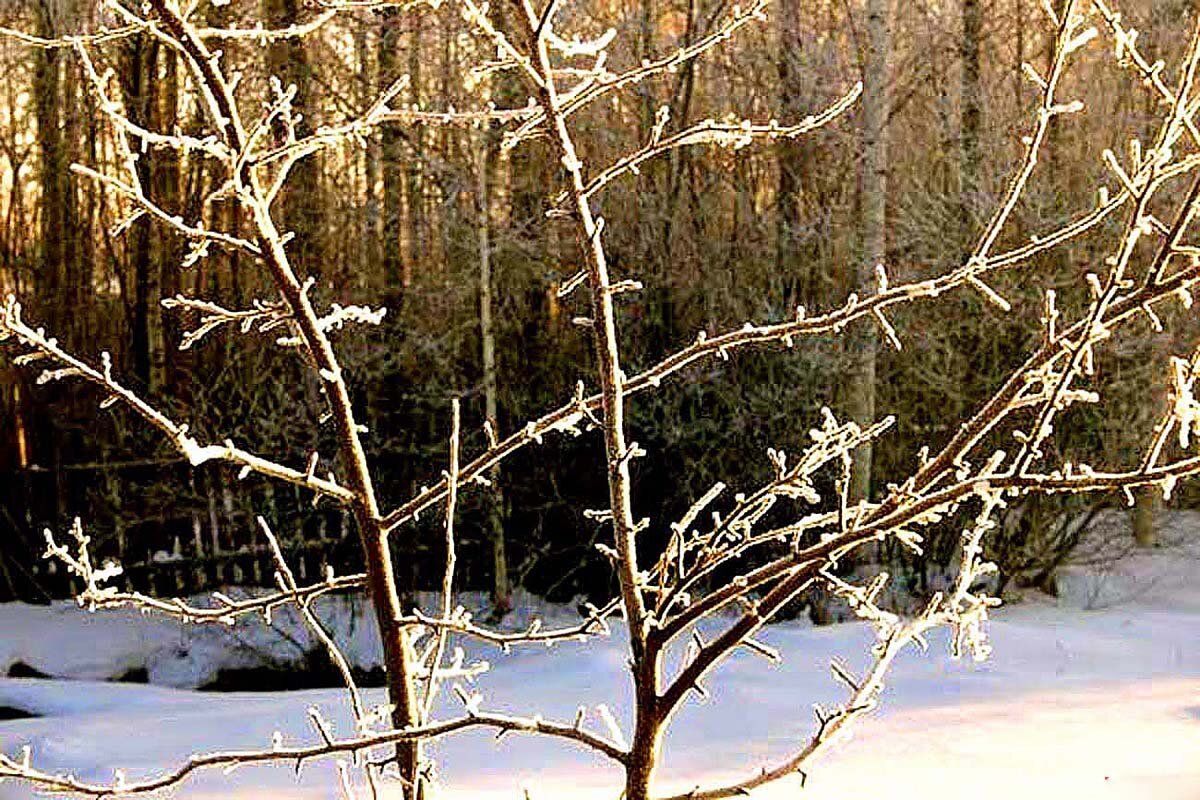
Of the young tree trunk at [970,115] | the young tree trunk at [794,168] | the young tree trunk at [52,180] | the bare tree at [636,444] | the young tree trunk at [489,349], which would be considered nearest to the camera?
the bare tree at [636,444]

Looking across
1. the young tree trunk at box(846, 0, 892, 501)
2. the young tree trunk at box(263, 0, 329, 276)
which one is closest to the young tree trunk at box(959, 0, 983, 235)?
the young tree trunk at box(846, 0, 892, 501)

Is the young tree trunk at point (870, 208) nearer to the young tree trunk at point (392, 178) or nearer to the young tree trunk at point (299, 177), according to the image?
the young tree trunk at point (392, 178)

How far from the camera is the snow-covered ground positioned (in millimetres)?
4961

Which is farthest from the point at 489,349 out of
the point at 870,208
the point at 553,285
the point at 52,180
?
the point at 52,180

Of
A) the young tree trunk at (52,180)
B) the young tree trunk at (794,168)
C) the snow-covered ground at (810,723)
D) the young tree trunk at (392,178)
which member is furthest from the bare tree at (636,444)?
the young tree trunk at (52,180)

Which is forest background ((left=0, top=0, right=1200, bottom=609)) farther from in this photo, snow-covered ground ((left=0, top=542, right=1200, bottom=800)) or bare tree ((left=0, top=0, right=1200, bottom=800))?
bare tree ((left=0, top=0, right=1200, bottom=800))

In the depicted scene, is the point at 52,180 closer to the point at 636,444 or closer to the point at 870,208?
the point at 870,208

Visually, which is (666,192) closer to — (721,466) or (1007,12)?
(721,466)

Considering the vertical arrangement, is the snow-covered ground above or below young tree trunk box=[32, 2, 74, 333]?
below

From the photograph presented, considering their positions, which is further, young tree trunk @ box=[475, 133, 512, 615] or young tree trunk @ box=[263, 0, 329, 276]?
young tree trunk @ box=[263, 0, 329, 276]

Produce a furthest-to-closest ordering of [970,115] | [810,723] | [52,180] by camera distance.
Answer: [52,180] → [970,115] → [810,723]

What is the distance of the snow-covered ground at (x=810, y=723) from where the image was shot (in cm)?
496

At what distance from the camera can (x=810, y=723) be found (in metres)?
5.72

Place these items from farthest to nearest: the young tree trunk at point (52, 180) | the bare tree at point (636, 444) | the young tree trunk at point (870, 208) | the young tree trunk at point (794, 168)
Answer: the young tree trunk at point (52, 180), the young tree trunk at point (794, 168), the young tree trunk at point (870, 208), the bare tree at point (636, 444)
